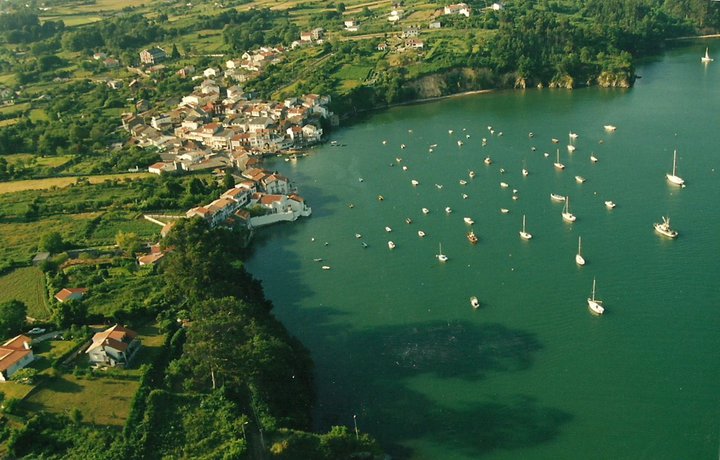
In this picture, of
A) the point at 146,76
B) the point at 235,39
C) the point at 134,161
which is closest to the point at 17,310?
the point at 134,161

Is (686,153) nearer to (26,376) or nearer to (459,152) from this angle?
(459,152)

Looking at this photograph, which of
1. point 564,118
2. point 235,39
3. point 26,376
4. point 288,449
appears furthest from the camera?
point 235,39

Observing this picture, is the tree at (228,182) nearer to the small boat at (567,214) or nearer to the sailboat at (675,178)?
the small boat at (567,214)

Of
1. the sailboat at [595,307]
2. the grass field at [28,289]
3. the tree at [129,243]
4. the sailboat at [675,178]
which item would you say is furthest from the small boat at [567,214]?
the grass field at [28,289]

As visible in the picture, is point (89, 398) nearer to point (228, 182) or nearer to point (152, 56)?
point (228, 182)

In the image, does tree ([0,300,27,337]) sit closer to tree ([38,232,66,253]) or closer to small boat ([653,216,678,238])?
tree ([38,232,66,253])

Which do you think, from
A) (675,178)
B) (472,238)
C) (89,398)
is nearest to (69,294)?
(89,398)
